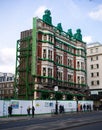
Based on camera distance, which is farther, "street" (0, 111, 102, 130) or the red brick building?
the red brick building

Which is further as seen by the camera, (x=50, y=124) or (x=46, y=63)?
(x=46, y=63)

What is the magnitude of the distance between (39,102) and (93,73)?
41604 millimetres

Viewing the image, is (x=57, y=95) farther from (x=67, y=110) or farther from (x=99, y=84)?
(x=99, y=84)

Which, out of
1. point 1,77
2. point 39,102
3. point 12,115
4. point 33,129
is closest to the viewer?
point 33,129

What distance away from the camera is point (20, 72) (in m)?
49.9

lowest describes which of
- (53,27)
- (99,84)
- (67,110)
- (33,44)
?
(67,110)

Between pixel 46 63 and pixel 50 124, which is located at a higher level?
pixel 46 63

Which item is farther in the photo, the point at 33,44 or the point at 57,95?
the point at 57,95

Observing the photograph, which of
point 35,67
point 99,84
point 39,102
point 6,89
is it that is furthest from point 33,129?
point 6,89

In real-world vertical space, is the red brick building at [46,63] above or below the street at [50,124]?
above

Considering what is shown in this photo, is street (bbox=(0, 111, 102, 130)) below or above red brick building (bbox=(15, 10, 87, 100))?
below

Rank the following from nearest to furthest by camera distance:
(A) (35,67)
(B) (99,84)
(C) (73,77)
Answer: (A) (35,67)
(C) (73,77)
(B) (99,84)

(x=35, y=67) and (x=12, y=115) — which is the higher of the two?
(x=35, y=67)

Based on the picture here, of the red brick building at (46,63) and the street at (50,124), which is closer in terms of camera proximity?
the street at (50,124)
